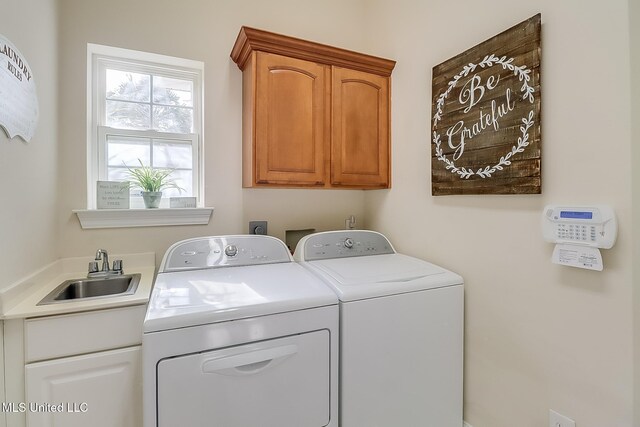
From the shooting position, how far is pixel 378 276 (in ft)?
4.87

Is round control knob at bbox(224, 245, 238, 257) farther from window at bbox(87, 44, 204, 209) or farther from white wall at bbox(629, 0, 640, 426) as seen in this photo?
white wall at bbox(629, 0, 640, 426)

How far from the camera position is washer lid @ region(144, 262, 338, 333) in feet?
3.53

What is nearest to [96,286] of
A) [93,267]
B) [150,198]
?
[93,267]

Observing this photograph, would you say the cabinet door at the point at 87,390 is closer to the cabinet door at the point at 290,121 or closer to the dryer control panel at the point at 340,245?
the dryer control panel at the point at 340,245

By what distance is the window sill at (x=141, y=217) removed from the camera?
170 cm

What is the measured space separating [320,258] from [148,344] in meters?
1.02

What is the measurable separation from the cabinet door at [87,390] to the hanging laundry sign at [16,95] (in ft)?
3.06

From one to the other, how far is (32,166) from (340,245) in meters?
1.58

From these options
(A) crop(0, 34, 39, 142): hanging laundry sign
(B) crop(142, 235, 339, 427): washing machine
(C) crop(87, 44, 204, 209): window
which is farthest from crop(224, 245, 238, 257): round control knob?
(A) crop(0, 34, 39, 142): hanging laundry sign

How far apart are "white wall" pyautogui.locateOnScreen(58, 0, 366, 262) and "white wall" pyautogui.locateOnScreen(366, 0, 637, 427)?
2.48 ft

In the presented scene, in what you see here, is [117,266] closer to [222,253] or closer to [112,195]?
[112,195]

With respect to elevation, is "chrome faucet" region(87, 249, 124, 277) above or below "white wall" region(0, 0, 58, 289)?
below

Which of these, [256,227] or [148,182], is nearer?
[148,182]

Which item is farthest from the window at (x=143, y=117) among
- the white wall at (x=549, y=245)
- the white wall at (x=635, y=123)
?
the white wall at (x=635, y=123)
